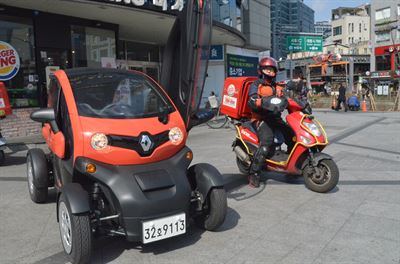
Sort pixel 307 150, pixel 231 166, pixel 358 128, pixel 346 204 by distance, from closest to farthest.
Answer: pixel 346 204
pixel 307 150
pixel 231 166
pixel 358 128

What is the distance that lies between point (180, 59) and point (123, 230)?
204 centimetres

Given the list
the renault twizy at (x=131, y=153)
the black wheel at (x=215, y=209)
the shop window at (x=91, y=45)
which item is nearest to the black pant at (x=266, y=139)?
the renault twizy at (x=131, y=153)

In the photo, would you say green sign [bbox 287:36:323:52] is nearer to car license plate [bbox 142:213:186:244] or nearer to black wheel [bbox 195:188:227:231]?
black wheel [bbox 195:188:227:231]

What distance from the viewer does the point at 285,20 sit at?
129 feet

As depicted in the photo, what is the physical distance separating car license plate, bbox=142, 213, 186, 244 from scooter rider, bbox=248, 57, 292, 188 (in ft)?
7.68

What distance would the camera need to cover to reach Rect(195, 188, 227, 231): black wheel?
3926 millimetres

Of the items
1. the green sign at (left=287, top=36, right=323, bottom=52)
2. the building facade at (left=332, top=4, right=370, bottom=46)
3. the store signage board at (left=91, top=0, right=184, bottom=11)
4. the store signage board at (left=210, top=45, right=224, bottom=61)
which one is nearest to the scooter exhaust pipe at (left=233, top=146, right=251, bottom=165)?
the store signage board at (left=91, top=0, right=184, bottom=11)

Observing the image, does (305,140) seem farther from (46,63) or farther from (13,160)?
(46,63)

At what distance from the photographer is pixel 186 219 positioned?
11.8 feet

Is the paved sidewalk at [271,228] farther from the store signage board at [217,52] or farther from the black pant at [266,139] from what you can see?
the store signage board at [217,52]

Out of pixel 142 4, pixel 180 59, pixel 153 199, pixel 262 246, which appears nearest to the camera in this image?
pixel 153 199

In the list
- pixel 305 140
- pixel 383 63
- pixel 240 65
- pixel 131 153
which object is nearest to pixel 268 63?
pixel 305 140

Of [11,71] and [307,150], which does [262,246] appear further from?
[11,71]

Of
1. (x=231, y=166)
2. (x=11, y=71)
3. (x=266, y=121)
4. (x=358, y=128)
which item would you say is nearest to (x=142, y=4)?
(x=11, y=71)
